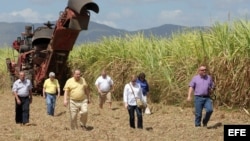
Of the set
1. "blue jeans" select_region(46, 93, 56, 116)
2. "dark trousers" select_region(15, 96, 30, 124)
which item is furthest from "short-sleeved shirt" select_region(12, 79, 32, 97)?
"blue jeans" select_region(46, 93, 56, 116)

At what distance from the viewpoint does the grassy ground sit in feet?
33.9

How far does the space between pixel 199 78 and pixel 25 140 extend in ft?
13.9

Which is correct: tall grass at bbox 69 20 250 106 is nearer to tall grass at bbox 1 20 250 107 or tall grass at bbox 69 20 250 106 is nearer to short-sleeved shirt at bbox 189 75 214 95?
tall grass at bbox 1 20 250 107

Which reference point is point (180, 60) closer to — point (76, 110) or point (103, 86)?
point (103, 86)

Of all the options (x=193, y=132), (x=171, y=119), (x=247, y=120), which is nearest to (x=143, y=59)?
(x=171, y=119)

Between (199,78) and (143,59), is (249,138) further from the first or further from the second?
(143,59)

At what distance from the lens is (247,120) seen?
42.3 feet

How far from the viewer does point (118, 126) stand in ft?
40.6

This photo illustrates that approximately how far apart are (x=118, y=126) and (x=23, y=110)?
2.42 metres

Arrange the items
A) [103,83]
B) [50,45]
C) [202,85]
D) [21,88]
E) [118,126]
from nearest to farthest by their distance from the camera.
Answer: [202,85], [118,126], [21,88], [103,83], [50,45]

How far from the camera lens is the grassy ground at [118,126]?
10344mm

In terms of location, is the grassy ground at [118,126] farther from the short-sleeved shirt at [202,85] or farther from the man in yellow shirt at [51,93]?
the short-sleeved shirt at [202,85]

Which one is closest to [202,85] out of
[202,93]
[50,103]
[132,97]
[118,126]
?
[202,93]

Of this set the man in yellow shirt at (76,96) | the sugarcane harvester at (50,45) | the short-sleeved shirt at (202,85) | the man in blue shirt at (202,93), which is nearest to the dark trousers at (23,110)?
the man in yellow shirt at (76,96)
